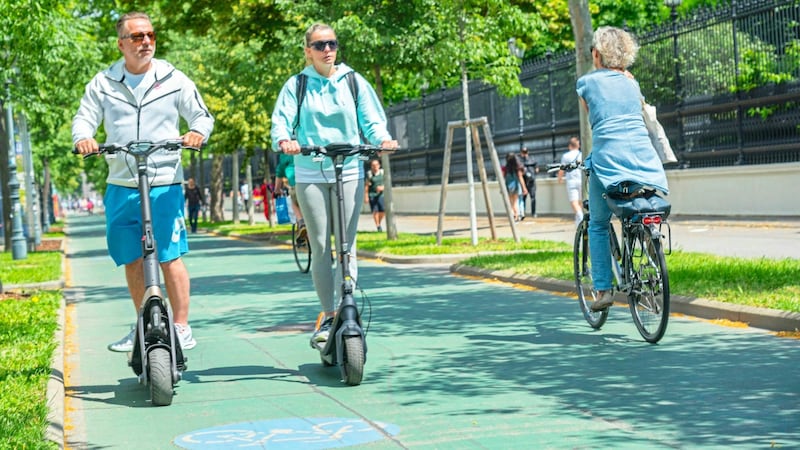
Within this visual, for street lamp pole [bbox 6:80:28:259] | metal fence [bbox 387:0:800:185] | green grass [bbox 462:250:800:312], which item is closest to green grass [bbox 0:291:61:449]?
green grass [bbox 462:250:800:312]

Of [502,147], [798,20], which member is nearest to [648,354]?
[798,20]

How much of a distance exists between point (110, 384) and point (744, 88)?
16.6 m

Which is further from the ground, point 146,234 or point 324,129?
point 324,129

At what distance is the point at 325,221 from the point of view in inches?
306

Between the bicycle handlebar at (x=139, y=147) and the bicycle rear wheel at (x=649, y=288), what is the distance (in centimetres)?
296

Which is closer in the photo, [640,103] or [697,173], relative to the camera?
[640,103]

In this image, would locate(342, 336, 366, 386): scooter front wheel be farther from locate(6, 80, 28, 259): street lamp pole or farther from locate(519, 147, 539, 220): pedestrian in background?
locate(519, 147, 539, 220): pedestrian in background

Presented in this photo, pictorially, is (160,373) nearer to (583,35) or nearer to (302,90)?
(302,90)

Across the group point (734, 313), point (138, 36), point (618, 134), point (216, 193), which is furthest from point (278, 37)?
point (216, 193)

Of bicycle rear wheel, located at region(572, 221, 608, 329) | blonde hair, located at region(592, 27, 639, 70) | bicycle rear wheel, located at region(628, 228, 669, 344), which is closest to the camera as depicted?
bicycle rear wheel, located at region(628, 228, 669, 344)

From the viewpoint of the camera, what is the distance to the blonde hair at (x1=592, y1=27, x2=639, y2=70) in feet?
28.3

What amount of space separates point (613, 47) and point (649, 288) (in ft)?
5.40

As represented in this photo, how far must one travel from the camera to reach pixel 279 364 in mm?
8266

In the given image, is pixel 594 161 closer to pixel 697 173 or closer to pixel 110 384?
pixel 110 384
